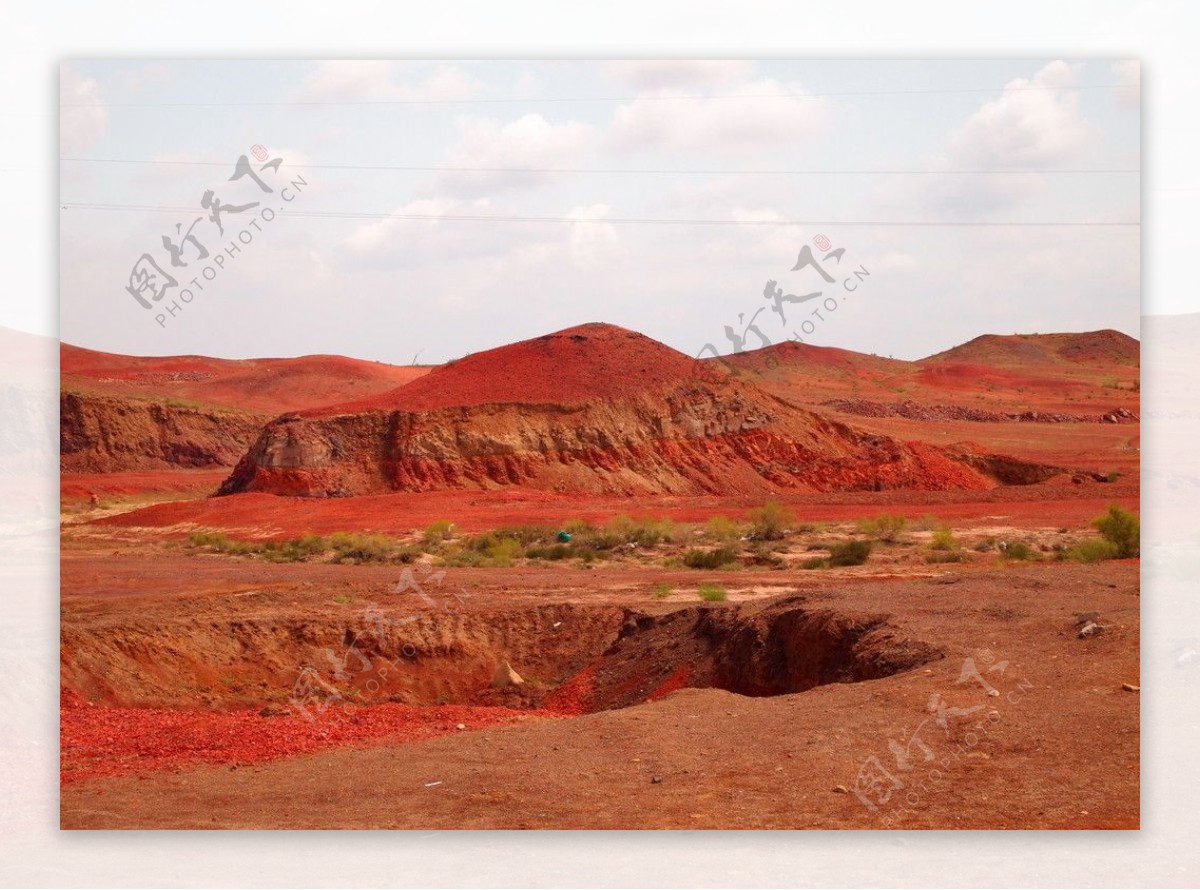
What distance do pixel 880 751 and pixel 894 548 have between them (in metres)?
19.2

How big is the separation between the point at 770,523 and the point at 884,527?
2.96 metres

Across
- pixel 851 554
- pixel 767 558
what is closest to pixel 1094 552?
pixel 851 554

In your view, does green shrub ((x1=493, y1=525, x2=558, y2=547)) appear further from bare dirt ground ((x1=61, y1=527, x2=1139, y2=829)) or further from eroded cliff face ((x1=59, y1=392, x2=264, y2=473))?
eroded cliff face ((x1=59, y1=392, x2=264, y2=473))

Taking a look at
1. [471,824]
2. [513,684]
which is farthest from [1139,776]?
[513,684]

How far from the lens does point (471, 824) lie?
27.7 feet

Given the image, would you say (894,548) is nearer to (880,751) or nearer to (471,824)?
(880,751)

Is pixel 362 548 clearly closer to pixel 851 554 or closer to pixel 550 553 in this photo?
pixel 550 553

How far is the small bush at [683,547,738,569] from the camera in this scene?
26.2 meters

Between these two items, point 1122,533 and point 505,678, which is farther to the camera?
point 1122,533

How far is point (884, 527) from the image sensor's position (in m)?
31.3

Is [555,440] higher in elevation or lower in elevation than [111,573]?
higher

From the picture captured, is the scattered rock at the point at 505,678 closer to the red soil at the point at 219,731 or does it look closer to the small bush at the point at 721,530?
the red soil at the point at 219,731

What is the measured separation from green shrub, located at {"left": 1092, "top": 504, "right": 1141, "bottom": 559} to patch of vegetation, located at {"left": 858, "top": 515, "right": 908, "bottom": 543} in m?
5.88

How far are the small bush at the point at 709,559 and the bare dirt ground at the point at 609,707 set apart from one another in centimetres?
372
